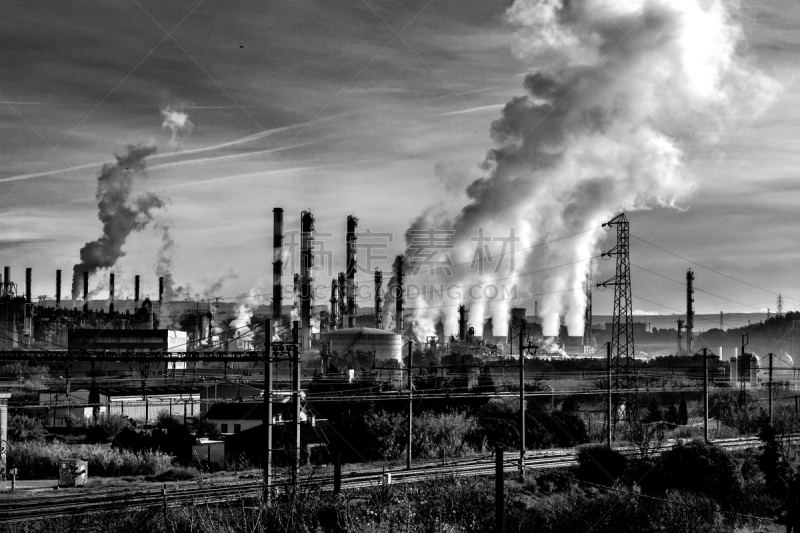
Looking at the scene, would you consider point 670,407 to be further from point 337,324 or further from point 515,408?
point 337,324

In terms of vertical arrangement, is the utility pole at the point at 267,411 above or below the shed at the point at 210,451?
above

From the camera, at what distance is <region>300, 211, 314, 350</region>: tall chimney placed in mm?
61000

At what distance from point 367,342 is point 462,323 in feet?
58.3

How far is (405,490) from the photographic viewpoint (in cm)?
1928

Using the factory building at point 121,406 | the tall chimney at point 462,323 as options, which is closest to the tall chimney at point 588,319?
the tall chimney at point 462,323

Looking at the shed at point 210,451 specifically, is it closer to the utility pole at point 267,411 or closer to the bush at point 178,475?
the bush at point 178,475

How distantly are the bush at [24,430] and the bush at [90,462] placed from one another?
4024mm

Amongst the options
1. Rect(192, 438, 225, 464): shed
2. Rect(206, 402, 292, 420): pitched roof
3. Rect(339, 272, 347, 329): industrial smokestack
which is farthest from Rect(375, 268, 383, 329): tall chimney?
Rect(192, 438, 225, 464): shed

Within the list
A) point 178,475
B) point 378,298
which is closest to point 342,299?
point 378,298

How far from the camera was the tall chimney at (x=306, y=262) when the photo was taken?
61000 millimetres

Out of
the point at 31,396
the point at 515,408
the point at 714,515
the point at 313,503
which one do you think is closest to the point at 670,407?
the point at 515,408

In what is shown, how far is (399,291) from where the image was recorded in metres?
67.9

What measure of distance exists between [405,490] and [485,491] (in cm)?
213

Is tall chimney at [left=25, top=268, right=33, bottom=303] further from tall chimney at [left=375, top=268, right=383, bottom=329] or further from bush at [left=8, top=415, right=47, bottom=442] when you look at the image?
bush at [left=8, top=415, right=47, bottom=442]
